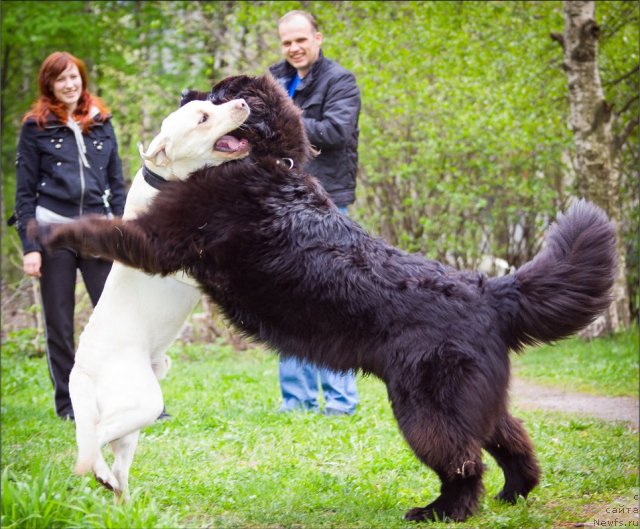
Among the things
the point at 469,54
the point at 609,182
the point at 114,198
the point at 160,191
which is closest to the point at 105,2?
the point at 469,54

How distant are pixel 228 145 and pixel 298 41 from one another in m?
1.89

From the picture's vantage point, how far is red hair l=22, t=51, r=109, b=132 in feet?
17.5

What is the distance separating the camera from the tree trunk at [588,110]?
8945mm

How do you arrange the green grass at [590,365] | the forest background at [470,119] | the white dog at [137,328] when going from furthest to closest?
the forest background at [470,119] < the green grass at [590,365] < the white dog at [137,328]

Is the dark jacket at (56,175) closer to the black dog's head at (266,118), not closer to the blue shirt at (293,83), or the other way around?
the blue shirt at (293,83)

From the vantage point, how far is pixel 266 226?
3.32m

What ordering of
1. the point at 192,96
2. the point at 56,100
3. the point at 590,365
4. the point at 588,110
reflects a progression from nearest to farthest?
the point at 192,96
the point at 56,100
the point at 590,365
the point at 588,110

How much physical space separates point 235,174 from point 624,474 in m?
2.50

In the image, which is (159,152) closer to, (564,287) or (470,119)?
(564,287)

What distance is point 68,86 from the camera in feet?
17.5

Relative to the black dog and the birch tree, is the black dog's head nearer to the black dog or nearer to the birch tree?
the black dog

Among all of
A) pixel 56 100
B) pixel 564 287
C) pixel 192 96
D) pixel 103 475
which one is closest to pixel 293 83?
pixel 56 100

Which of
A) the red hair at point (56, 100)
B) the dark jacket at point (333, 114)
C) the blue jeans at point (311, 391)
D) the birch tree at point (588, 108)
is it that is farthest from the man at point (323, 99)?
the birch tree at point (588, 108)

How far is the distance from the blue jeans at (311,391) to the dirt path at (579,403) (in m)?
1.31
